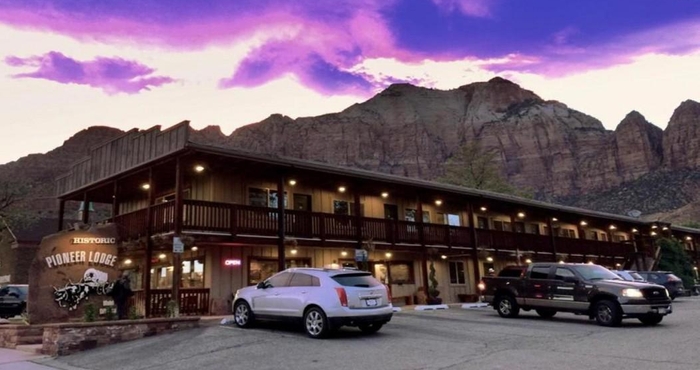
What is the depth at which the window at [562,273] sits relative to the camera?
16.4m

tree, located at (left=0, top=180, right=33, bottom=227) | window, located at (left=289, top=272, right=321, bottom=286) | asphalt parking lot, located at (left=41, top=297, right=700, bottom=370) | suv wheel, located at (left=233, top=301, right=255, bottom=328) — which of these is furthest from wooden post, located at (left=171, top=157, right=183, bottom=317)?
tree, located at (left=0, top=180, right=33, bottom=227)

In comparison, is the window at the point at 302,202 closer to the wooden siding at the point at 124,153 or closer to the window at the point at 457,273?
the wooden siding at the point at 124,153

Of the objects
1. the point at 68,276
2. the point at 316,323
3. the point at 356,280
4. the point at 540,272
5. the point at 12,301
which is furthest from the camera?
the point at 12,301

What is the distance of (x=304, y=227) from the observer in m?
20.7

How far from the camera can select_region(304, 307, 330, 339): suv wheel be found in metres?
12.3

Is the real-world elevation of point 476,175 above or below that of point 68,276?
above

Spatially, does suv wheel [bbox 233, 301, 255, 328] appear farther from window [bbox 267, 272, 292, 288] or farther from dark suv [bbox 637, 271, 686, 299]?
dark suv [bbox 637, 271, 686, 299]

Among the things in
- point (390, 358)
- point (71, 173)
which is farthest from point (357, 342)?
point (71, 173)

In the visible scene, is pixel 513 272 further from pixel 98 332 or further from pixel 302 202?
pixel 98 332

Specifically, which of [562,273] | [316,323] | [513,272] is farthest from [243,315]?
[562,273]

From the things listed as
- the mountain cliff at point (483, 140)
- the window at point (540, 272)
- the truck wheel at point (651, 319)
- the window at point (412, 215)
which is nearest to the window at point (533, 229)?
the window at point (412, 215)

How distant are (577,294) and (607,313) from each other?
1.02m

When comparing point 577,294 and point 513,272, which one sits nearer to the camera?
point 577,294

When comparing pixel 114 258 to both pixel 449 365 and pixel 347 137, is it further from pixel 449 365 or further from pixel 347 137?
pixel 347 137
